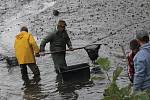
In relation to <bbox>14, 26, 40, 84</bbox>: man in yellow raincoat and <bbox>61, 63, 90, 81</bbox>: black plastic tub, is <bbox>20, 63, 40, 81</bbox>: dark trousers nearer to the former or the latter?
<bbox>14, 26, 40, 84</bbox>: man in yellow raincoat

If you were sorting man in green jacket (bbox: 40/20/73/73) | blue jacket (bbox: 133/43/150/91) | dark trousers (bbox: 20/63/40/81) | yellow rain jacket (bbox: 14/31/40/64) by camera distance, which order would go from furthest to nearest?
dark trousers (bbox: 20/63/40/81)
yellow rain jacket (bbox: 14/31/40/64)
man in green jacket (bbox: 40/20/73/73)
blue jacket (bbox: 133/43/150/91)

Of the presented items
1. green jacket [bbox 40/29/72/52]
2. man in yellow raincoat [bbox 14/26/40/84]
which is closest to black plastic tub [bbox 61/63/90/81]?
green jacket [bbox 40/29/72/52]

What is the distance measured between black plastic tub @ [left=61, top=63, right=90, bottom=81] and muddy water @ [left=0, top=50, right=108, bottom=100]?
0.16 metres

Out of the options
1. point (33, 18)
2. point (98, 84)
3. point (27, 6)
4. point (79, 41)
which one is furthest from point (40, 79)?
→ point (27, 6)

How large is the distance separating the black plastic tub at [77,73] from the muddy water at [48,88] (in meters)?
0.16

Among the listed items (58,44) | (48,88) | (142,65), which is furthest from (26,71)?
(142,65)

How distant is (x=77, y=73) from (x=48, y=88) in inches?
38.1

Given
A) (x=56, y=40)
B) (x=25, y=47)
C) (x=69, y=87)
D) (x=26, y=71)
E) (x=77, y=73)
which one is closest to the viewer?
(x=69, y=87)

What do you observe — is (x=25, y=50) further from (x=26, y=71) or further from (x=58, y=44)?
(x=58, y=44)

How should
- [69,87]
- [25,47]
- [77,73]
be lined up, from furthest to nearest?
1. [25,47]
2. [77,73]
3. [69,87]

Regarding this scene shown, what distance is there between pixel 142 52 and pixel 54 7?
2382 centimetres

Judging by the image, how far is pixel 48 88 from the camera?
13.4m

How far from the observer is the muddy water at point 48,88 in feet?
40.7

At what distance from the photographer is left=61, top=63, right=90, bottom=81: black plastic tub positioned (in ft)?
44.5
